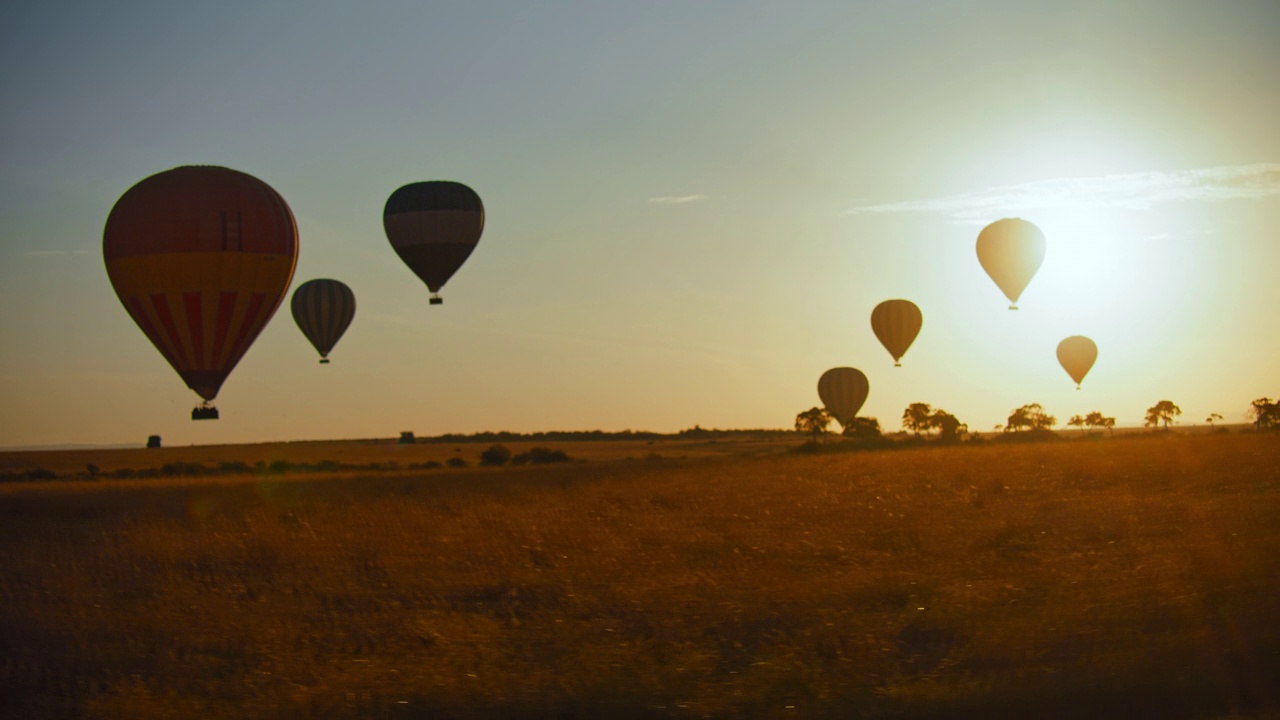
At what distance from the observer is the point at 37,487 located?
36.8 meters

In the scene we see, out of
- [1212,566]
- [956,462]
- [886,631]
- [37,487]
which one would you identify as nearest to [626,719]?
[886,631]

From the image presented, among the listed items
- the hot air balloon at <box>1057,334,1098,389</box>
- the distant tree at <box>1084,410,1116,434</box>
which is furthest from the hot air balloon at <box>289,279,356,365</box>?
the distant tree at <box>1084,410,1116,434</box>

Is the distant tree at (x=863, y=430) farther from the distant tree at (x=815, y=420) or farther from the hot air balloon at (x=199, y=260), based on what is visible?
the hot air balloon at (x=199, y=260)

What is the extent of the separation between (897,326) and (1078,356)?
1701 cm

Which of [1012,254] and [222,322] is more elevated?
[1012,254]

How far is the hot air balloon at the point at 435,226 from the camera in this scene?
42.8 meters

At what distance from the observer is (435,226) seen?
140ft

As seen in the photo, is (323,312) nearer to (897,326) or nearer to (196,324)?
(196,324)

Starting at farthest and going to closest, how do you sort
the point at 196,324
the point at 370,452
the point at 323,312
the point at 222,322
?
the point at 370,452 < the point at 323,312 < the point at 222,322 < the point at 196,324

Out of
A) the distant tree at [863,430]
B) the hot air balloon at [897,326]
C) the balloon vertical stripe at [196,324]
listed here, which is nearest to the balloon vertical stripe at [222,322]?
the balloon vertical stripe at [196,324]

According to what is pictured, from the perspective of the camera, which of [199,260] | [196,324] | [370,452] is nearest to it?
[199,260]

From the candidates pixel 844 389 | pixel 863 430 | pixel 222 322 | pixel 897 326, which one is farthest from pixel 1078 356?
pixel 222 322

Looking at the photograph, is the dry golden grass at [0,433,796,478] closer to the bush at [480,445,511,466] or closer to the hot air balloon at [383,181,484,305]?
the bush at [480,445,511,466]

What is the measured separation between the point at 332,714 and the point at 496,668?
1.55m
